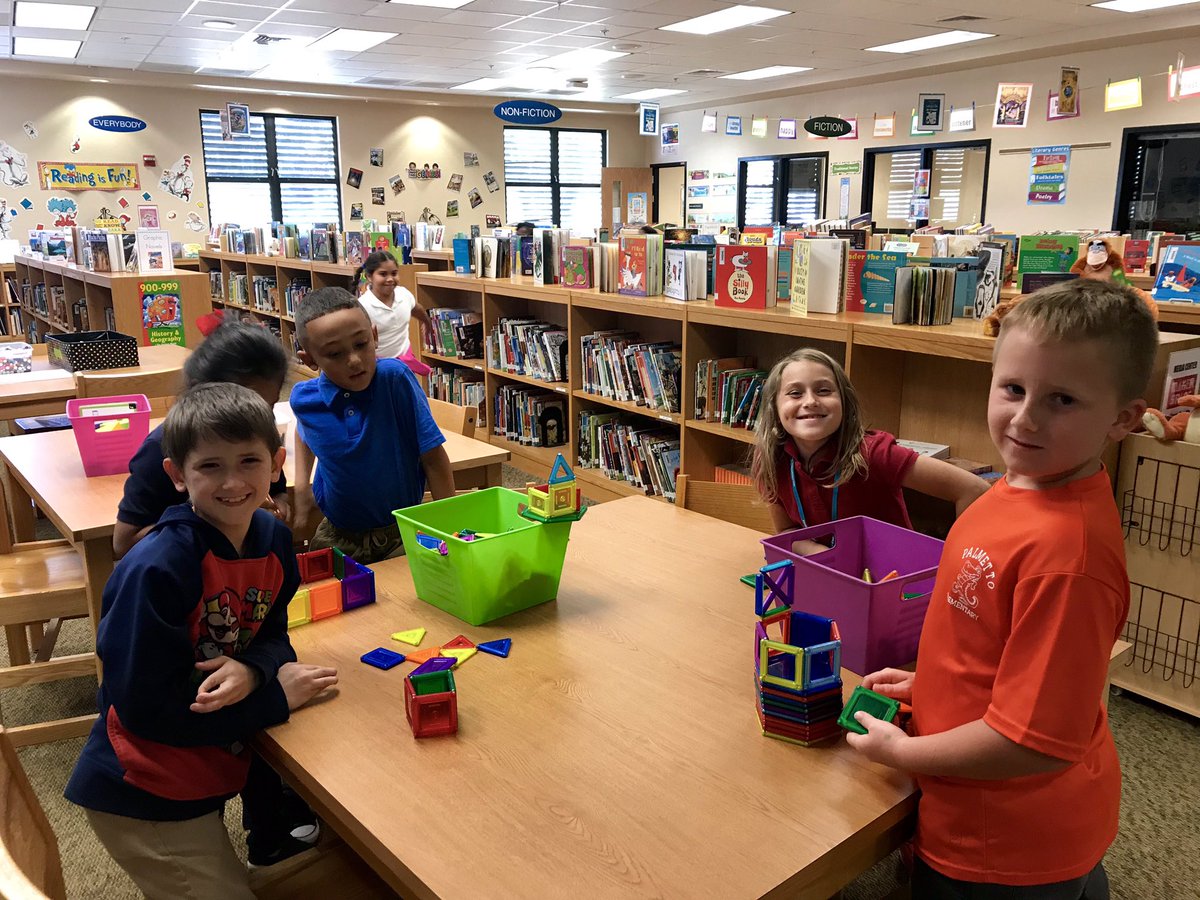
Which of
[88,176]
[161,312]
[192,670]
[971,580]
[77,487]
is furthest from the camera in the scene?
[88,176]

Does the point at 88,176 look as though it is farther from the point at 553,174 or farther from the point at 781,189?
the point at 781,189

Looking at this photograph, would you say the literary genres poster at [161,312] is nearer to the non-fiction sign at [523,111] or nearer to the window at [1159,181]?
the non-fiction sign at [523,111]

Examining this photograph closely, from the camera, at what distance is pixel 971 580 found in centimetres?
102

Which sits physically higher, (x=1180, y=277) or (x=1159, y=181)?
(x=1159, y=181)

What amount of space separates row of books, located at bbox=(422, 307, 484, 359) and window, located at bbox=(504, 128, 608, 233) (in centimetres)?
846

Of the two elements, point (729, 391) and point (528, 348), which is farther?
point (528, 348)

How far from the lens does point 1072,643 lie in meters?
0.91

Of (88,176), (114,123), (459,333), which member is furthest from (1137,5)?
(88,176)

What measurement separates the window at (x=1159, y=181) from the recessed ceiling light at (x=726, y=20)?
3.61m

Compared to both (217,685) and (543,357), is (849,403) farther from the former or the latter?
(543,357)

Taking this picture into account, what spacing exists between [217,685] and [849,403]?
1.32 metres

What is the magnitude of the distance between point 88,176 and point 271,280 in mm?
3736

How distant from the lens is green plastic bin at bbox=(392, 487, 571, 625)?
153 cm

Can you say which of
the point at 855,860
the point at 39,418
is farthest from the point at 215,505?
the point at 39,418
